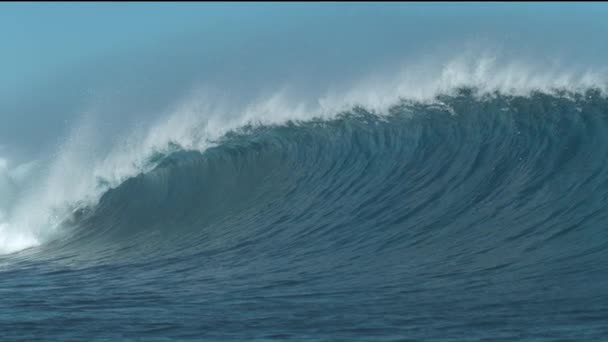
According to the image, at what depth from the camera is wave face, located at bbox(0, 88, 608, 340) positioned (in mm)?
8141

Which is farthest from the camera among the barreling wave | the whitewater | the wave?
the wave

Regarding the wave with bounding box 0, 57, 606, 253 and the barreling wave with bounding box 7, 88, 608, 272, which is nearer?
the barreling wave with bounding box 7, 88, 608, 272

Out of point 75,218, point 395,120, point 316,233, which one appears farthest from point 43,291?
point 395,120

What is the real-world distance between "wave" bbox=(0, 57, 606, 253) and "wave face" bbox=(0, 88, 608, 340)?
0.18 feet

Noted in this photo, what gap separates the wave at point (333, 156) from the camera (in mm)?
14305

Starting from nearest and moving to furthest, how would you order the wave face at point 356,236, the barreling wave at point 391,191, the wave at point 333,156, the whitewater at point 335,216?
the wave face at point 356,236
the whitewater at point 335,216
the barreling wave at point 391,191
the wave at point 333,156

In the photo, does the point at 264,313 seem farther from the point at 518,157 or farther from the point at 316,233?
the point at 518,157

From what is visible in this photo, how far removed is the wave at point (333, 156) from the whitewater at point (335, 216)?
0.16ft

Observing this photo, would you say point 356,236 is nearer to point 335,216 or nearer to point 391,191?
point 335,216

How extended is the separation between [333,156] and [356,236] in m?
5.02

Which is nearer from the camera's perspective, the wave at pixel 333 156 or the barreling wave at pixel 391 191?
the barreling wave at pixel 391 191

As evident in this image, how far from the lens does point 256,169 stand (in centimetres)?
1703

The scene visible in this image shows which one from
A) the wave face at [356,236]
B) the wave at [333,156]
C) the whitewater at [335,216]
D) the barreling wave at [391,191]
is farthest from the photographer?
the wave at [333,156]

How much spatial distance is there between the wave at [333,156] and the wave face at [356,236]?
2.1 inches
